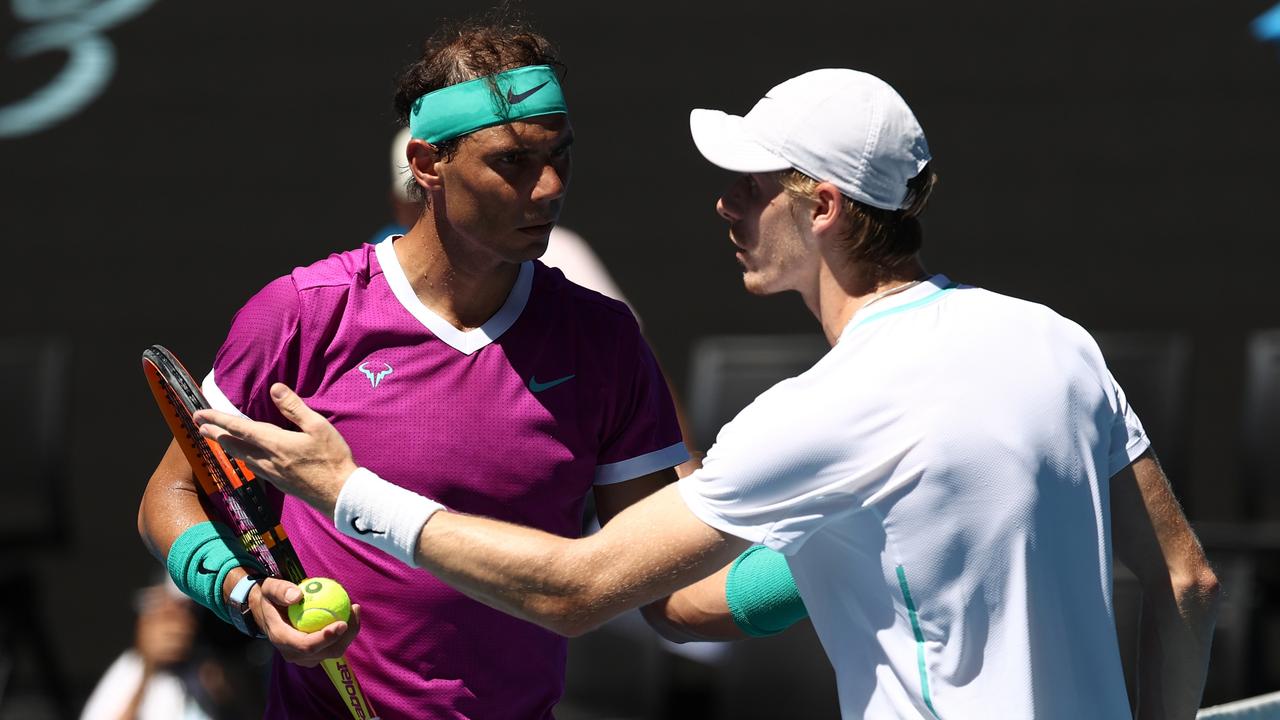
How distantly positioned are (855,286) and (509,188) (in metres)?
0.59

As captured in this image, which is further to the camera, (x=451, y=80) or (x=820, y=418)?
(x=451, y=80)

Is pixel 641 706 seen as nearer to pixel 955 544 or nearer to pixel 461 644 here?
pixel 461 644

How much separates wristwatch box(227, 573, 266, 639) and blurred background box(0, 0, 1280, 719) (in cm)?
334

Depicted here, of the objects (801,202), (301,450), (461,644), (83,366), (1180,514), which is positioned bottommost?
(83,366)

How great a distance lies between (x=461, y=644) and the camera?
2557 mm

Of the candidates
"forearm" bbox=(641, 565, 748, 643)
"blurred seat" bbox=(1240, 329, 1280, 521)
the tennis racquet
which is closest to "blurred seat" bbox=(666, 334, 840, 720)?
"blurred seat" bbox=(1240, 329, 1280, 521)

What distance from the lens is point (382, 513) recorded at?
2.26 metres

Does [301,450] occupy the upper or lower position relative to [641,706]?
upper

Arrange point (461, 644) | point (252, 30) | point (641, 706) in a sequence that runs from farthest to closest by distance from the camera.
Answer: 1. point (252, 30)
2. point (641, 706)
3. point (461, 644)

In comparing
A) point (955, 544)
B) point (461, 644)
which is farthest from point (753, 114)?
point (461, 644)

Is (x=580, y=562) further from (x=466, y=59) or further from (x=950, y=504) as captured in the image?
(x=466, y=59)

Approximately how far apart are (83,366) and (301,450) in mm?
3989

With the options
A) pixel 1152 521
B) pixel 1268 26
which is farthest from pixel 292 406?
pixel 1268 26

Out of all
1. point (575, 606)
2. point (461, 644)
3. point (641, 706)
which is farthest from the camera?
point (641, 706)
